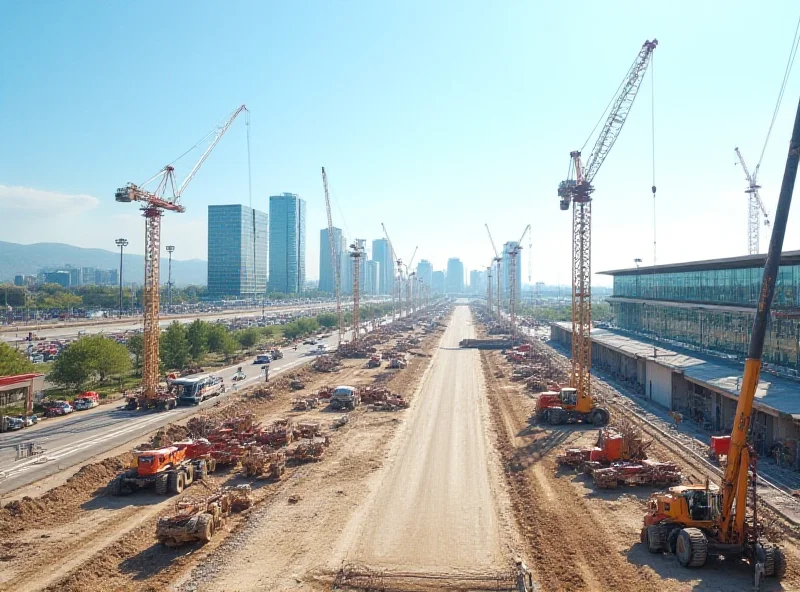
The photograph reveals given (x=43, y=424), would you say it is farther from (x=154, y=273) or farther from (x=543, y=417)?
(x=543, y=417)

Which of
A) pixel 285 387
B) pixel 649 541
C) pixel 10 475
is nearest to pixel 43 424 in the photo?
pixel 10 475

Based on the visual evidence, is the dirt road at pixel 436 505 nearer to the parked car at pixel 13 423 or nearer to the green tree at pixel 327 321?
the parked car at pixel 13 423

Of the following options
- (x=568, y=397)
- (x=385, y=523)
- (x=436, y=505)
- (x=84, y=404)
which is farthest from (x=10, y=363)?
(x=568, y=397)

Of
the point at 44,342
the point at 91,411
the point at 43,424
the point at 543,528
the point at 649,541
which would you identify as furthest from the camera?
the point at 44,342

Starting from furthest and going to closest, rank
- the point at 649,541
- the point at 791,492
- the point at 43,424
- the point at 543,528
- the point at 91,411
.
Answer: the point at 91,411 → the point at 43,424 → the point at 791,492 → the point at 543,528 → the point at 649,541

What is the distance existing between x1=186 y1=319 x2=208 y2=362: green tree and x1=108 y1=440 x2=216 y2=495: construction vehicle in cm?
4263

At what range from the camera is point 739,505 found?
56.9 feet

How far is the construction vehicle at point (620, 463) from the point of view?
26.6m

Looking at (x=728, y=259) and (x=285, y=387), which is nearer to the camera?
(x=728, y=259)

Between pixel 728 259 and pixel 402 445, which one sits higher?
pixel 728 259

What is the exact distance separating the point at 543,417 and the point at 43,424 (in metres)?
35.9

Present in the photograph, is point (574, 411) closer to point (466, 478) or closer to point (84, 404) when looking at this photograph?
point (466, 478)

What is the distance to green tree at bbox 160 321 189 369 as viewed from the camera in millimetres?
64500

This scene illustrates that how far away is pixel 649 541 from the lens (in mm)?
19547
